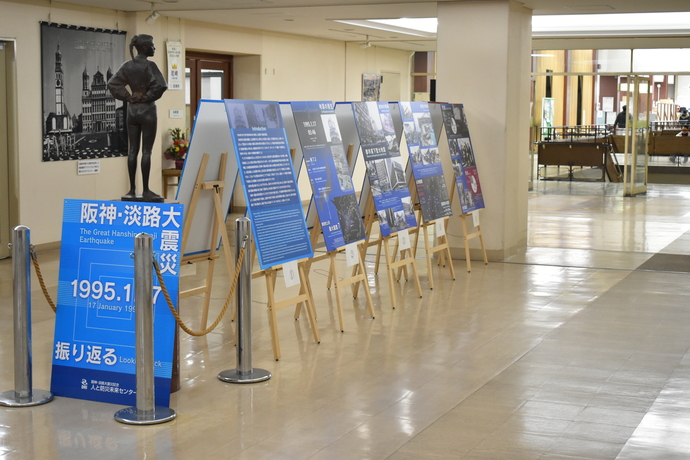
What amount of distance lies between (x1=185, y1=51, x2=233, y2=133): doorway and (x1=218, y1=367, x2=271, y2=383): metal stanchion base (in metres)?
7.78

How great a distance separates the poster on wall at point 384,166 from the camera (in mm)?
6980

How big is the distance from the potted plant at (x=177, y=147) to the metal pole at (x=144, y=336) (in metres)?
7.40

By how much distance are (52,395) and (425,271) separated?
15.8ft

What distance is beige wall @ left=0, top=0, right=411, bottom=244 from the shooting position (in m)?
9.41

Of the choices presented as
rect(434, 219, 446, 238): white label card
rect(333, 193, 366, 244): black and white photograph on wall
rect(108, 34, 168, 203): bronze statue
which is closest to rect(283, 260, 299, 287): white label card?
rect(333, 193, 366, 244): black and white photograph on wall

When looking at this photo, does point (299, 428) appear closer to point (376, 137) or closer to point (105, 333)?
point (105, 333)

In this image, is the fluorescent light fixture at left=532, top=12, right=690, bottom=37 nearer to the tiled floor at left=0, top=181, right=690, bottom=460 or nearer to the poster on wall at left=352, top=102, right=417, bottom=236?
the tiled floor at left=0, top=181, right=690, bottom=460

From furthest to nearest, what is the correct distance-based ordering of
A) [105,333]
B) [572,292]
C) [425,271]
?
[425,271], [572,292], [105,333]

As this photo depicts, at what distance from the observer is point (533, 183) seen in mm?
19391

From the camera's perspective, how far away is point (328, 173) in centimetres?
625

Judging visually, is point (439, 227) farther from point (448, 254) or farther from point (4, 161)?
point (4, 161)

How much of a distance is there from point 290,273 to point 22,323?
5.62 feet

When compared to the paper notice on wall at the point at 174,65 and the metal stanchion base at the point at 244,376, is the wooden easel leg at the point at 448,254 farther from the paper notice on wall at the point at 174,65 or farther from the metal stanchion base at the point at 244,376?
the paper notice on wall at the point at 174,65

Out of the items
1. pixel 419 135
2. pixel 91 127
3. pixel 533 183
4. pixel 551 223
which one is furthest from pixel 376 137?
pixel 533 183
